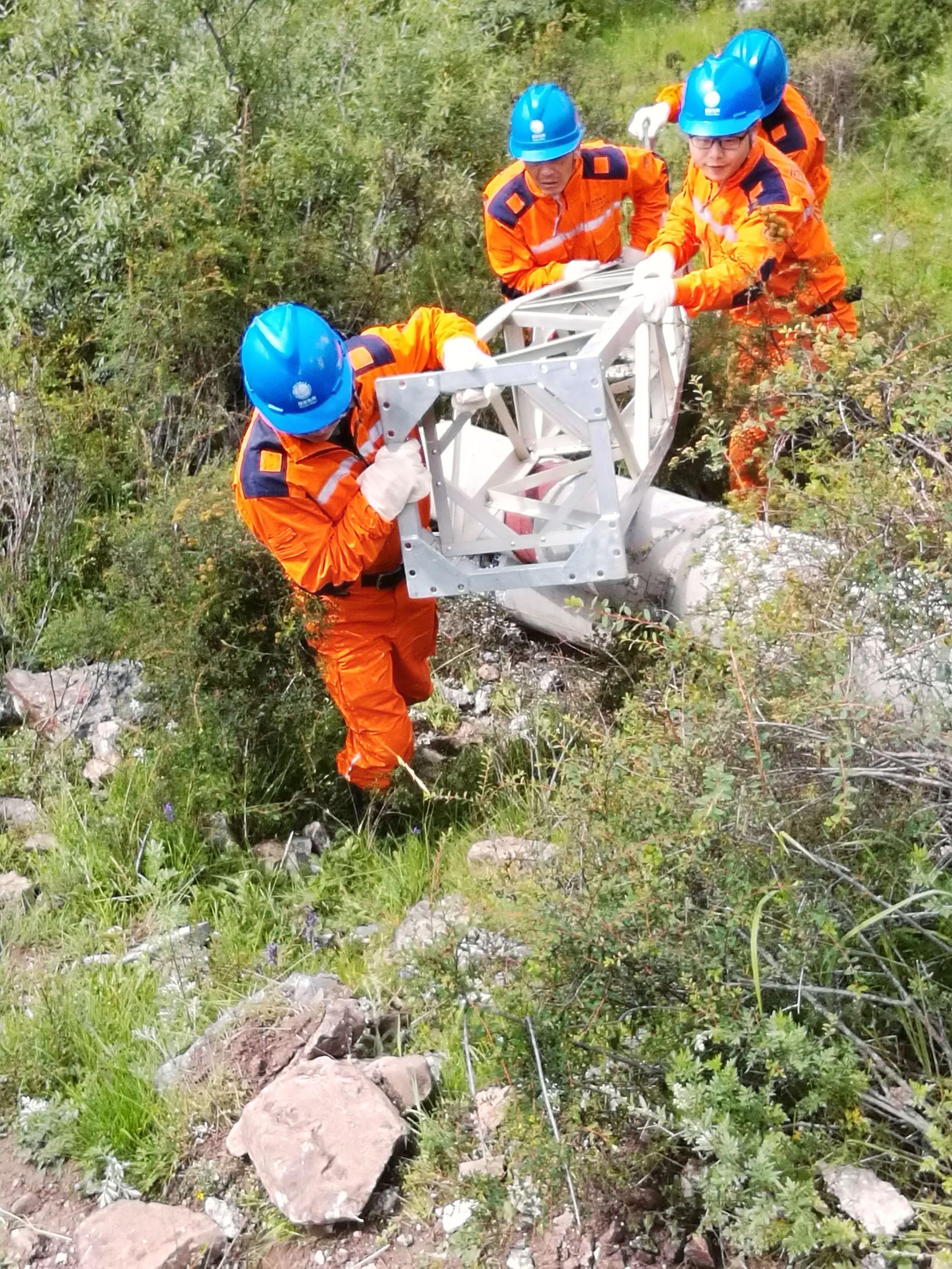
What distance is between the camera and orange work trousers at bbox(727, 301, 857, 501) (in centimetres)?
304

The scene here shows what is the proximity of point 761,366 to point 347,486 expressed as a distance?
152cm

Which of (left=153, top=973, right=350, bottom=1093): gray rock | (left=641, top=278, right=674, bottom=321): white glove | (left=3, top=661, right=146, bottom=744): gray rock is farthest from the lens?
(left=3, top=661, right=146, bottom=744): gray rock

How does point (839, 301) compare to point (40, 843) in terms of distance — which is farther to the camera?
point (839, 301)

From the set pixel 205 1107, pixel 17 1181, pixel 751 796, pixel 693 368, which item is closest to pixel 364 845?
pixel 205 1107

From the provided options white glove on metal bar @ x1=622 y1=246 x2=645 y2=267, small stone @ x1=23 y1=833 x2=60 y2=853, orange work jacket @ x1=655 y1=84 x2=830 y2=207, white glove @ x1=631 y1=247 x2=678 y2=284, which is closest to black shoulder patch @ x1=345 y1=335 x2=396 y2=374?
white glove @ x1=631 y1=247 x2=678 y2=284

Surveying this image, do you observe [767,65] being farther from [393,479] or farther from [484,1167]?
[484,1167]

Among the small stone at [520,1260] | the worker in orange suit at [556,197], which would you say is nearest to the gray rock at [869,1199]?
the small stone at [520,1260]

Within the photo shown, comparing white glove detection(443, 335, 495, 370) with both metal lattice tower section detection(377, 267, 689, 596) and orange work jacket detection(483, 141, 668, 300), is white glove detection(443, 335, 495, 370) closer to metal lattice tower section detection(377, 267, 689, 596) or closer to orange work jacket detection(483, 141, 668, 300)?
metal lattice tower section detection(377, 267, 689, 596)

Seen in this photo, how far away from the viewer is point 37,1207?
275 centimetres

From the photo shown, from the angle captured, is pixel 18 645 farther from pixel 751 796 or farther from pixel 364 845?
pixel 751 796

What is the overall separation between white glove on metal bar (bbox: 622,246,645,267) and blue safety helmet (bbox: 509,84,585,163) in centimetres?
51

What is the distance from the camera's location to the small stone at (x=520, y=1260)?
7.15 ft

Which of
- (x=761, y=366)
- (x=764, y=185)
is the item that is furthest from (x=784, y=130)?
(x=761, y=366)

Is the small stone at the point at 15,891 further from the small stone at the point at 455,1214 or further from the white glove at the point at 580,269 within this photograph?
the white glove at the point at 580,269
